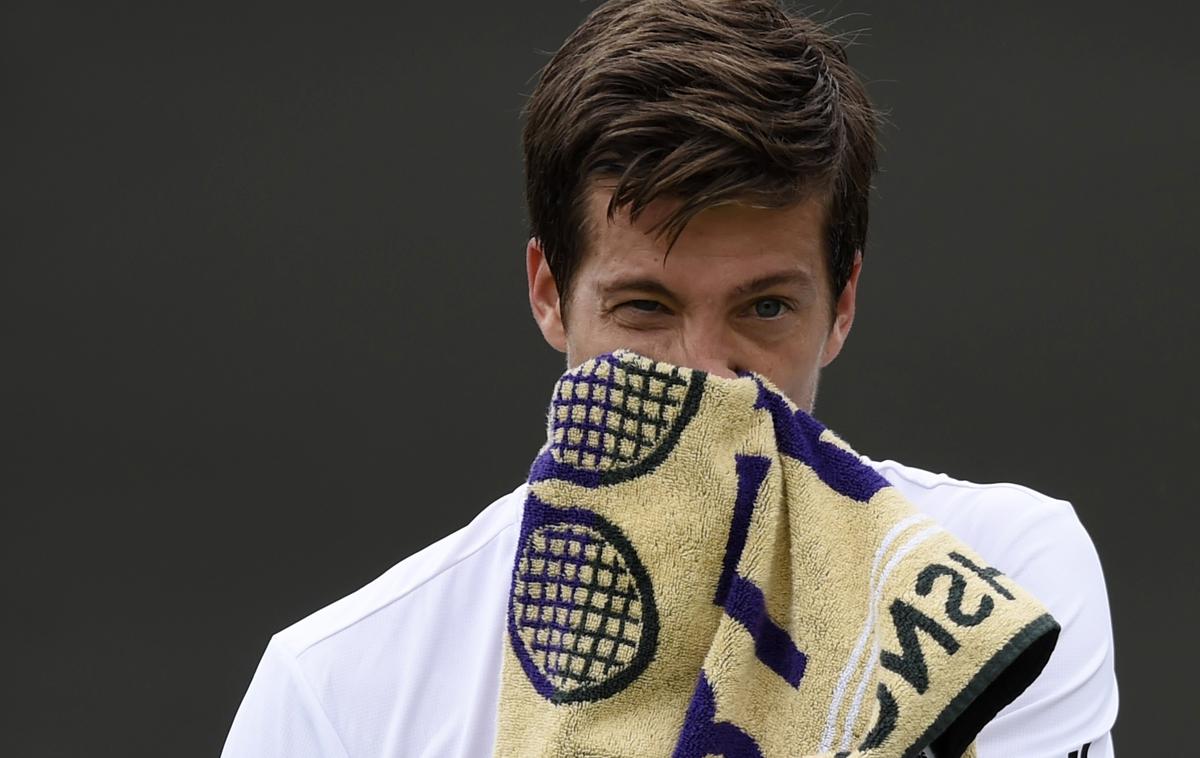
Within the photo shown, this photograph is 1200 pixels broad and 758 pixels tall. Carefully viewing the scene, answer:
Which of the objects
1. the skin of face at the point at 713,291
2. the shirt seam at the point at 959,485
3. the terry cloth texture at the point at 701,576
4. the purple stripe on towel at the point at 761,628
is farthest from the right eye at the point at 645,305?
the shirt seam at the point at 959,485

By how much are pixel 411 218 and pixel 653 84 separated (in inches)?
56.1

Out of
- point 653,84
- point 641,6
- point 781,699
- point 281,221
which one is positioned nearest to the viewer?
point 781,699

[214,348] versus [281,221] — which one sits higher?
[281,221]

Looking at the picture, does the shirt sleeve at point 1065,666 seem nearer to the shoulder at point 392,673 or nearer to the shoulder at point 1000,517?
the shoulder at point 1000,517

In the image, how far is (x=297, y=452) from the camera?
280 centimetres

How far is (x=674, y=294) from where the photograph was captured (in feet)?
4.25

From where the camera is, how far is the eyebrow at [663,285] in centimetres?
130

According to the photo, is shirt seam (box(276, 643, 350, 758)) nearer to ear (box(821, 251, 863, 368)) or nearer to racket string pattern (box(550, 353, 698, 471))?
racket string pattern (box(550, 353, 698, 471))

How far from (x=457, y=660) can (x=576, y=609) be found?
12.4 inches

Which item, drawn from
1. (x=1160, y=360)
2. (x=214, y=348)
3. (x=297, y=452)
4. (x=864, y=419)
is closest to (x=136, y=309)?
(x=214, y=348)

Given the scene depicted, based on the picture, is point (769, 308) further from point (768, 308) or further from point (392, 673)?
point (392, 673)

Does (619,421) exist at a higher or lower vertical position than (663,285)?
lower

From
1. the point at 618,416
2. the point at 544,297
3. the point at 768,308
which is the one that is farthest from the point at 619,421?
the point at 544,297

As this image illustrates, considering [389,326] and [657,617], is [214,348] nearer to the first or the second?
[389,326]
